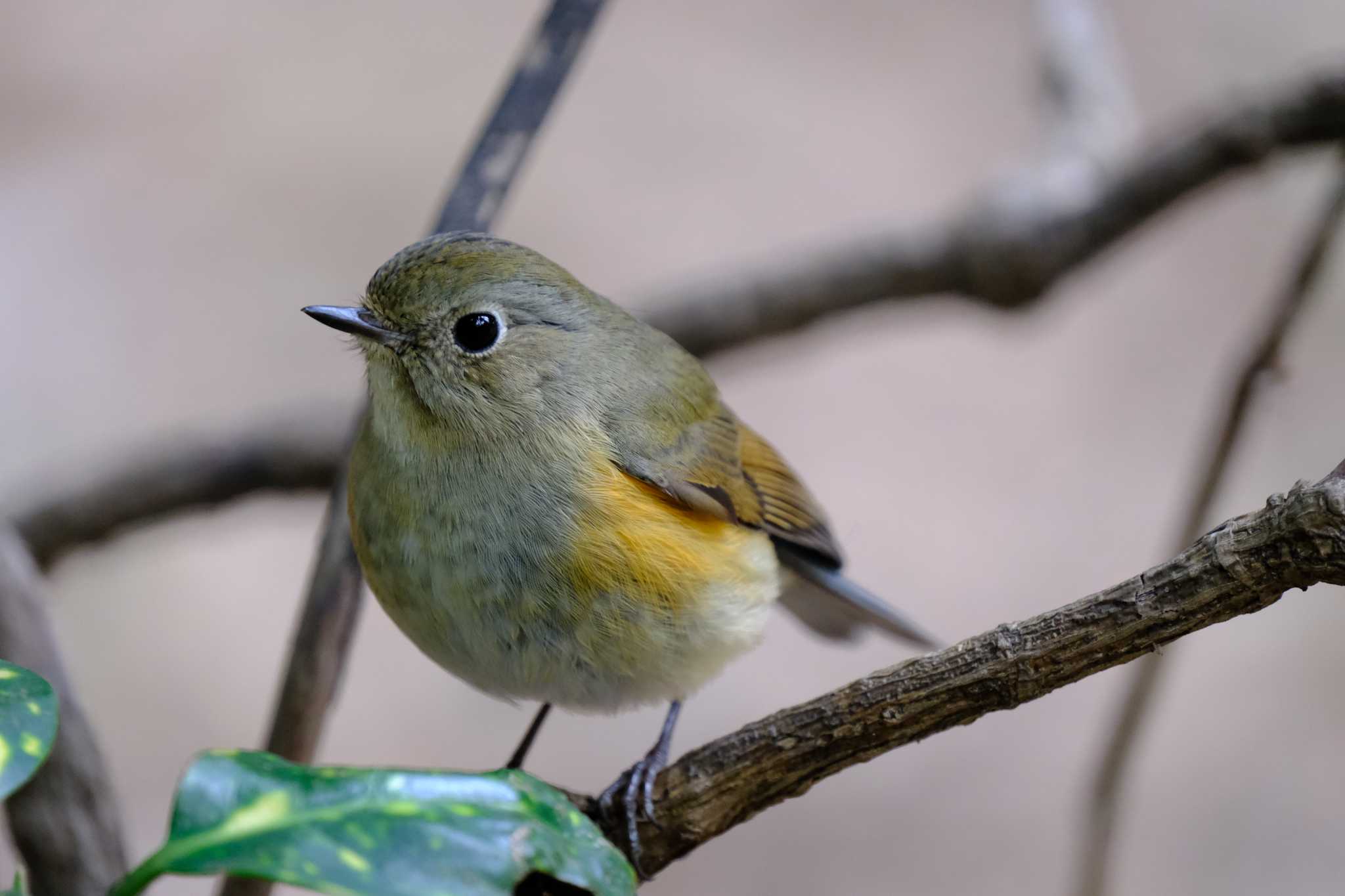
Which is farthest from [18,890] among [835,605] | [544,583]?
[835,605]

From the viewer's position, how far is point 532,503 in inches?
98.8

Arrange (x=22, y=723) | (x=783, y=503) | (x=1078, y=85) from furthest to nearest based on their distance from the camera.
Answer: (x=1078, y=85), (x=783, y=503), (x=22, y=723)

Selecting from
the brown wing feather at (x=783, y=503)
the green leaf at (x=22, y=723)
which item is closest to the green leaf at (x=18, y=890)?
the green leaf at (x=22, y=723)

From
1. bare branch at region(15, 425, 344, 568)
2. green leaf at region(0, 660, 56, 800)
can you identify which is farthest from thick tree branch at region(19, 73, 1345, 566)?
green leaf at region(0, 660, 56, 800)

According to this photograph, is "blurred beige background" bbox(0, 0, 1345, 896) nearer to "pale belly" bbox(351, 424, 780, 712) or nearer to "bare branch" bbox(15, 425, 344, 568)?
"bare branch" bbox(15, 425, 344, 568)

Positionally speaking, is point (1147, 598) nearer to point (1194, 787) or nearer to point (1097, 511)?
point (1194, 787)

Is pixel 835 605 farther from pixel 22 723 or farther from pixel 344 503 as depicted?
pixel 22 723

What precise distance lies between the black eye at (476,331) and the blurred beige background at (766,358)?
4.89 ft

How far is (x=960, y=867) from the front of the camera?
214 inches

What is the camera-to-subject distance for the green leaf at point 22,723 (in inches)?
60.8

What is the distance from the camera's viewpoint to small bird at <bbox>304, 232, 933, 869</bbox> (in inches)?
97.3

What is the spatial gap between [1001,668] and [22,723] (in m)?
1.32

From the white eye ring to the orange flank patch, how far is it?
0.33 meters

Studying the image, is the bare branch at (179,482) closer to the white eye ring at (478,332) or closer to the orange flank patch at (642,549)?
the white eye ring at (478,332)
